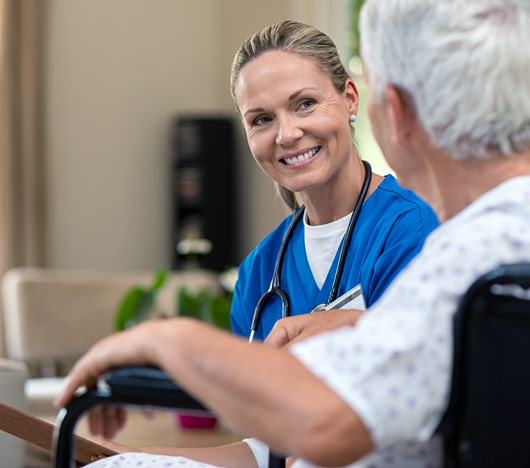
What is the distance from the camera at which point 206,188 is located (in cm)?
659

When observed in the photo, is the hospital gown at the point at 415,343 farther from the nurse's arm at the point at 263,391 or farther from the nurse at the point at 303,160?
the nurse at the point at 303,160

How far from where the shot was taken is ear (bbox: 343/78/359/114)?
1.84 meters

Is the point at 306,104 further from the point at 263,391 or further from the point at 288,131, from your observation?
the point at 263,391

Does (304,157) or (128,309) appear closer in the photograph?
(304,157)

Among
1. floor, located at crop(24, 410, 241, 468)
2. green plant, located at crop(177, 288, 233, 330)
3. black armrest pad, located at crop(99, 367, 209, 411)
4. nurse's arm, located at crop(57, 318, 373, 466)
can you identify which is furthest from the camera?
green plant, located at crop(177, 288, 233, 330)

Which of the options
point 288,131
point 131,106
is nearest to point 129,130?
point 131,106

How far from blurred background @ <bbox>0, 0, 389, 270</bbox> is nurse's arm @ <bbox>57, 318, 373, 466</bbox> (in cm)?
490

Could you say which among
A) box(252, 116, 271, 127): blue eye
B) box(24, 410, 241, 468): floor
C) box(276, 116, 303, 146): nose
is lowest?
box(24, 410, 241, 468): floor

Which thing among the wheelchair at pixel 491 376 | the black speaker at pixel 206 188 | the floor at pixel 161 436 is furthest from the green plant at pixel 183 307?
the wheelchair at pixel 491 376

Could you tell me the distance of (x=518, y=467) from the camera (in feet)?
2.77

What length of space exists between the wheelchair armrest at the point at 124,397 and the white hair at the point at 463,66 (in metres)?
0.36

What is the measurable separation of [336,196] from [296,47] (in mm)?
293

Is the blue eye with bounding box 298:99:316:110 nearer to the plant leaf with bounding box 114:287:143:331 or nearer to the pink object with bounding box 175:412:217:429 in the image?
the plant leaf with bounding box 114:287:143:331

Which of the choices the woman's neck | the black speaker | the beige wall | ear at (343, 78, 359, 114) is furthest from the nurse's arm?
the black speaker
